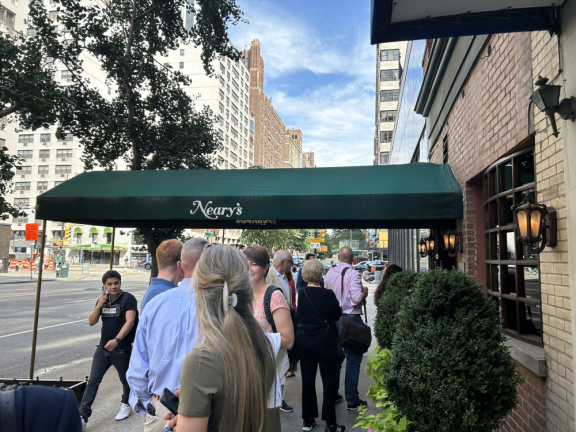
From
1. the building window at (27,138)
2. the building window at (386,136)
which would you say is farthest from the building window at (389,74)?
the building window at (27,138)

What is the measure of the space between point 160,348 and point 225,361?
116cm

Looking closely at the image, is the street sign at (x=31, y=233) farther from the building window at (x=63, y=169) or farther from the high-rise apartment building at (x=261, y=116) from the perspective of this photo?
the high-rise apartment building at (x=261, y=116)

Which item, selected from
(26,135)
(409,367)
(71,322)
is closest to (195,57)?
(26,135)

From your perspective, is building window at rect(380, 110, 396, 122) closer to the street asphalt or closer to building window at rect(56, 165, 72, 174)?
the street asphalt

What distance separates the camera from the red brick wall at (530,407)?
333 cm

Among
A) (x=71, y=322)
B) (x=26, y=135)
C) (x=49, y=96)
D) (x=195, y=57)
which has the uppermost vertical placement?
(x=195, y=57)

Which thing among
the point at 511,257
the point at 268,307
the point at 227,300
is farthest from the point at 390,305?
the point at 227,300

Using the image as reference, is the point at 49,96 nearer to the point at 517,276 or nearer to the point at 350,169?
the point at 350,169

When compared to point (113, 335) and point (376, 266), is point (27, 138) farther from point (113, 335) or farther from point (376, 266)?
point (113, 335)

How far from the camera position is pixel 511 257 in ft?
15.0

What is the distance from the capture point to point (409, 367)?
298 centimetres

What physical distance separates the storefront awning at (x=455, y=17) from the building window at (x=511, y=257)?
4.12 feet

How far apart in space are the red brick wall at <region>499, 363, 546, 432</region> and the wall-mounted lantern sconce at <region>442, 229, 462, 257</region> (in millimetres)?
2796

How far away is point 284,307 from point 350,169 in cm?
422
